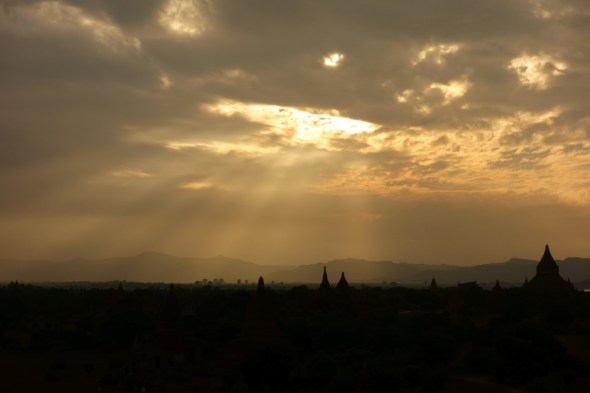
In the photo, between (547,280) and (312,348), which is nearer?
(312,348)

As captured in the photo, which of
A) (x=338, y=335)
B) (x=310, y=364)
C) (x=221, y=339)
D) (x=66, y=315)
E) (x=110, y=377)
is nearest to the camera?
(x=310, y=364)

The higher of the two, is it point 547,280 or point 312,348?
point 547,280

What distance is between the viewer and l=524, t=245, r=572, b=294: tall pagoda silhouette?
244 ft

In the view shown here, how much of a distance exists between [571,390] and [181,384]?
22167 mm

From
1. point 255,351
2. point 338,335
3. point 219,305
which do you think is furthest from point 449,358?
point 219,305

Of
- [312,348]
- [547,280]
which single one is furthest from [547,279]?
[312,348]

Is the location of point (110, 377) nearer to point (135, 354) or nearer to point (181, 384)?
point (135, 354)

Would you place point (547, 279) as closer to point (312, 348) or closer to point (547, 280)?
point (547, 280)

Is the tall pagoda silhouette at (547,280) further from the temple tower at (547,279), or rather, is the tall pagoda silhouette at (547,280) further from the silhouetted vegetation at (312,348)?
the silhouetted vegetation at (312,348)

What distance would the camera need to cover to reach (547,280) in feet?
247

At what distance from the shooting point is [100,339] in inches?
2309

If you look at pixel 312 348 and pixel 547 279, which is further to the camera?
pixel 547 279

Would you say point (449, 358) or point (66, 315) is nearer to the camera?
point (449, 358)

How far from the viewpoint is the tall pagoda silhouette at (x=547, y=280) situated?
74.5m
